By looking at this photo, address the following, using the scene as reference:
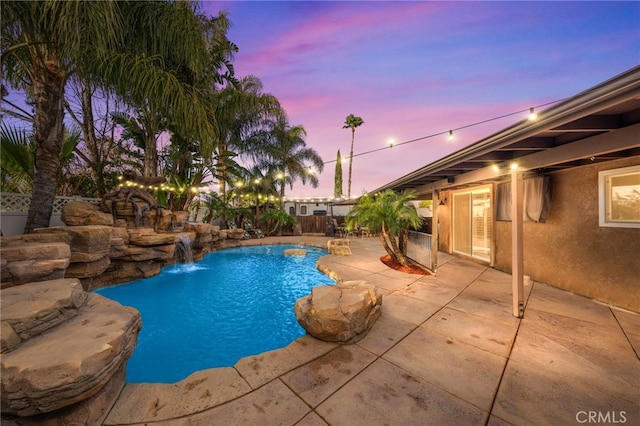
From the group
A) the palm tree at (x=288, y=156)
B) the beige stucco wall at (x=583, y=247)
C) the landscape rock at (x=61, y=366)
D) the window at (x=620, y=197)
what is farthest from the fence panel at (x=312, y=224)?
the landscape rock at (x=61, y=366)

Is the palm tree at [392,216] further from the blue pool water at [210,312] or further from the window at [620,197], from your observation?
the window at [620,197]

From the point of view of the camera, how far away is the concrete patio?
5.97ft

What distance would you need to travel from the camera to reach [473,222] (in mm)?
7621

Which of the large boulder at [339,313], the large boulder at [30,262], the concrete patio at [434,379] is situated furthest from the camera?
the large boulder at [30,262]

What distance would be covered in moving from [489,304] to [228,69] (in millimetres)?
12821

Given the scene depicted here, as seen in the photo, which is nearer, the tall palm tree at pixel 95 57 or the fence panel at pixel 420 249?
the tall palm tree at pixel 95 57

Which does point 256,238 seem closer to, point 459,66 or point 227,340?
point 227,340

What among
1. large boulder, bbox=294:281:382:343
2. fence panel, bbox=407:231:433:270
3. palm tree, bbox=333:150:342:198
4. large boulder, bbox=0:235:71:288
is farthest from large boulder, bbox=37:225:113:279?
palm tree, bbox=333:150:342:198

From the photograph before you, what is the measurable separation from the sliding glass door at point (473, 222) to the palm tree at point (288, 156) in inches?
447

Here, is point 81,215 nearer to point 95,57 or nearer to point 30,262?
point 30,262

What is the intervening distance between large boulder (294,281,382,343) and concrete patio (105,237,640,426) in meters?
0.12

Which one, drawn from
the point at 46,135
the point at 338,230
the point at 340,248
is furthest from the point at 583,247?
the point at 338,230

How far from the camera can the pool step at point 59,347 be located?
1539 mm

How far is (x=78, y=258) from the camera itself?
4906 millimetres
